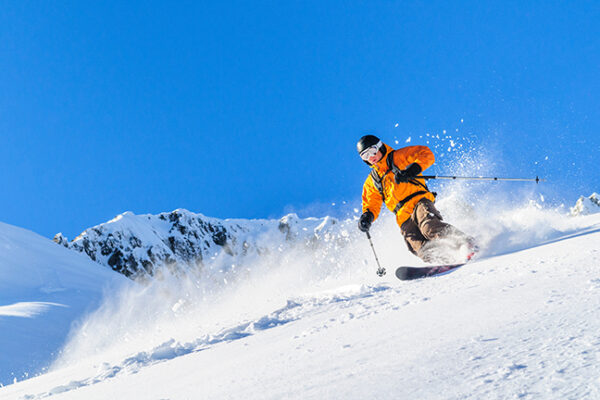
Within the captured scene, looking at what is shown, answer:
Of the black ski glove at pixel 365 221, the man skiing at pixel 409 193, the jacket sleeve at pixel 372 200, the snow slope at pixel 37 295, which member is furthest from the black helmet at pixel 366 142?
the snow slope at pixel 37 295

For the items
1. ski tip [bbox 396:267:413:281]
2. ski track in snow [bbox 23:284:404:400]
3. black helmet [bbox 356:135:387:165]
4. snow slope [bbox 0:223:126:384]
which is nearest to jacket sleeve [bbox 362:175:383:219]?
black helmet [bbox 356:135:387:165]

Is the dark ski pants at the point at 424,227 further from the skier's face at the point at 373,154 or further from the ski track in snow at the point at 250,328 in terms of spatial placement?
the ski track in snow at the point at 250,328

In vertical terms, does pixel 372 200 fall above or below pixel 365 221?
above

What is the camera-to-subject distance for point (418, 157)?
6668 mm

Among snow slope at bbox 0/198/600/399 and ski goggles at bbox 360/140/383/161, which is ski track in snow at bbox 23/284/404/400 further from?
ski goggles at bbox 360/140/383/161

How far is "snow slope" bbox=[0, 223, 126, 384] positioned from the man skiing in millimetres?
6785

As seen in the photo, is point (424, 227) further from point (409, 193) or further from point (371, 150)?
point (371, 150)

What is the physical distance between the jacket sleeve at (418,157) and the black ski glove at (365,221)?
111 centimetres

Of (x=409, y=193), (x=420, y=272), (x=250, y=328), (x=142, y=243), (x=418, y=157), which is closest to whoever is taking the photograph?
(x=250, y=328)

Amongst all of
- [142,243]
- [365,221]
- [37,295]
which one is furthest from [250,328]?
[142,243]

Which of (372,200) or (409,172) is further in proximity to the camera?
(372,200)

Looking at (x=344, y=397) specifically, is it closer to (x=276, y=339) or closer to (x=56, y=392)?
(x=276, y=339)

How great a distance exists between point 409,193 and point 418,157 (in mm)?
606

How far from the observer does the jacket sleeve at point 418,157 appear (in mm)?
6621
